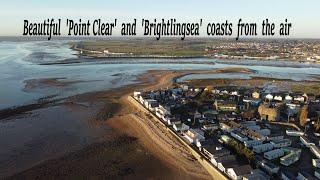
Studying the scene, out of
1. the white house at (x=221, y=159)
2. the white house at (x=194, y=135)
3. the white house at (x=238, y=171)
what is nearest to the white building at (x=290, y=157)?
the white house at (x=221, y=159)

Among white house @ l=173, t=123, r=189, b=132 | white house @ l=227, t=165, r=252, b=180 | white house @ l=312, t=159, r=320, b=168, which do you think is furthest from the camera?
white house @ l=173, t=123, r=189, b=132

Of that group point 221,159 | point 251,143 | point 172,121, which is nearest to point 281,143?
point 251,143

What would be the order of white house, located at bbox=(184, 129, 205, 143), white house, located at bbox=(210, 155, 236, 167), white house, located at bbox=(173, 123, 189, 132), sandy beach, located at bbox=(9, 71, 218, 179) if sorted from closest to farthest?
sandy beach, located at bbox=(9, 71, 218, 179) → white house, located at bbox=(210, 155, 236, 167) → white house, located at bbox=(184, 129, 205, 143) → white house, located at bbox=(173, 123, 189, 132)

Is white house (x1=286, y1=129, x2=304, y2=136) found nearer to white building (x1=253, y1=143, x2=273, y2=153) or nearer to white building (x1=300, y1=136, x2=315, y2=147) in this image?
white building (x1=300, y1=136, x2=315, y2=147)

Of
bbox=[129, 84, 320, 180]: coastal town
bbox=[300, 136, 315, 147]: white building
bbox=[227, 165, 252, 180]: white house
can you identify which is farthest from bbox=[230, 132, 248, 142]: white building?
bbox=[227, 165, 252, 180]: white house

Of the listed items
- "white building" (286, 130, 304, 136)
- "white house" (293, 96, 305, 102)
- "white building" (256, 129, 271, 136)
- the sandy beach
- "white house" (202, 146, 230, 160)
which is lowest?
the sandy beach

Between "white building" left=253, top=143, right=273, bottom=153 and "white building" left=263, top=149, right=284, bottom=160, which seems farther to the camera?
"white building" left=253, top=143, right=273, bottom=153

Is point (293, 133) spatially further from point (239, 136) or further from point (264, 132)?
point (239, 136)

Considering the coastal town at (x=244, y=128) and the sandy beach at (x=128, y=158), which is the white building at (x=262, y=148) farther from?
the sandy beach at (x=128, y=158)
